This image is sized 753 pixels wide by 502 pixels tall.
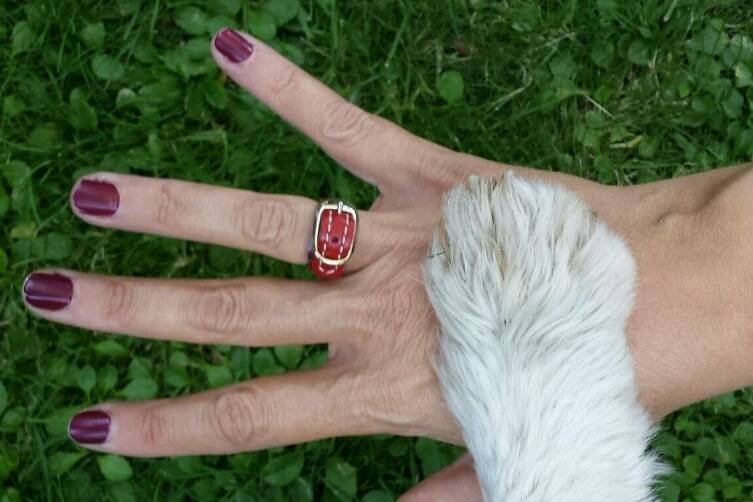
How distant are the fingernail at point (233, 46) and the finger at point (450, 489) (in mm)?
843

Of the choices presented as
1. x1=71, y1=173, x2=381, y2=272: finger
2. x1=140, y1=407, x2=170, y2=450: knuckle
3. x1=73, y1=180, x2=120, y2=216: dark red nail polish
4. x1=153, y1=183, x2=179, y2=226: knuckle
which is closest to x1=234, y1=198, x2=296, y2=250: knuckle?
x1=71, y1=173, x2=381, y2=272: finger

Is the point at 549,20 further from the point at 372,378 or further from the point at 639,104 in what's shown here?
the point at 372,378

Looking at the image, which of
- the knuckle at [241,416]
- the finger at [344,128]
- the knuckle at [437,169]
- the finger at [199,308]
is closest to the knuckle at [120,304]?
the finger at [199,308]

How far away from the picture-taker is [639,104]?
2256 mm

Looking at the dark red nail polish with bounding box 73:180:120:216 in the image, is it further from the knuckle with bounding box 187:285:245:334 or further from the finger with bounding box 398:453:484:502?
the finger with bounding box 398:453:484:502

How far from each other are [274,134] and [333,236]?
745 mm

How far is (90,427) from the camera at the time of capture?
1.43 meters

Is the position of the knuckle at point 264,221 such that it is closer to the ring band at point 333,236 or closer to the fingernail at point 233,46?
the ring band at point 333,236

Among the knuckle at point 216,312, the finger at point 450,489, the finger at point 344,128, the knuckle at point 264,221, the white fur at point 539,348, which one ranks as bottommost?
the finger at point 450,489

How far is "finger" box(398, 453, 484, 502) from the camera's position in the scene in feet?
4.60

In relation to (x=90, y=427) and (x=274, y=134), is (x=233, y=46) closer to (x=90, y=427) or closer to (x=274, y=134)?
(x=274, y=134)

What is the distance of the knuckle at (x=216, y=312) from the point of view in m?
1.44

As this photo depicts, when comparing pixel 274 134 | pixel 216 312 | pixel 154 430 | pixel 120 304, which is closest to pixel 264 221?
pixel 216 312

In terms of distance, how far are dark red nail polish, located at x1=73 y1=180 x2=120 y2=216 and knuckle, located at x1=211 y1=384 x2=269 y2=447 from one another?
389 millimetres
